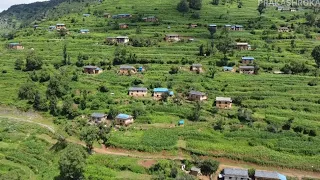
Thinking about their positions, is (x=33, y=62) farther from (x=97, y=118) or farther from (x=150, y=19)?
(x=150, y=19)

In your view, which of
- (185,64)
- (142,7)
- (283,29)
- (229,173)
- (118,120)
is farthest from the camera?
(142,7)

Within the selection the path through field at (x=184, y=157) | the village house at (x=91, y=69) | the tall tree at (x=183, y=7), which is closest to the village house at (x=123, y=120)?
the path through field at (x=184, y=157)

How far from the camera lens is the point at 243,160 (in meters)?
44.0

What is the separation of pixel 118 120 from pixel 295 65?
124ft

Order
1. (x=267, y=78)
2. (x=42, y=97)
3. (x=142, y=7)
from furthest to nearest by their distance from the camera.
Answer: (x=142, y=7)
(x=267, y=78)
(x=42, y=97)

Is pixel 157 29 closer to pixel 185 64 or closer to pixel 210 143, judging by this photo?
pixel 185 64

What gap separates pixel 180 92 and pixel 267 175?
23.9 meters

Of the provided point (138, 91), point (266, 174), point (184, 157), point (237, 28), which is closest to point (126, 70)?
point (138, 91)

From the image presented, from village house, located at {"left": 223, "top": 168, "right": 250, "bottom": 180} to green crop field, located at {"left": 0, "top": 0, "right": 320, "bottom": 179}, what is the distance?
3.87m

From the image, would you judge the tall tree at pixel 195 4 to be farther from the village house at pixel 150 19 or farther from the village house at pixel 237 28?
the village house at pixel 237 28

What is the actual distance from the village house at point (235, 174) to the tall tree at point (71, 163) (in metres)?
17.6

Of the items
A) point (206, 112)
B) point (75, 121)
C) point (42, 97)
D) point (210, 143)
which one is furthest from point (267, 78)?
point (42, 97)

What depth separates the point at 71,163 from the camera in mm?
37875

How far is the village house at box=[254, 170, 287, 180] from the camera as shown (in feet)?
129
